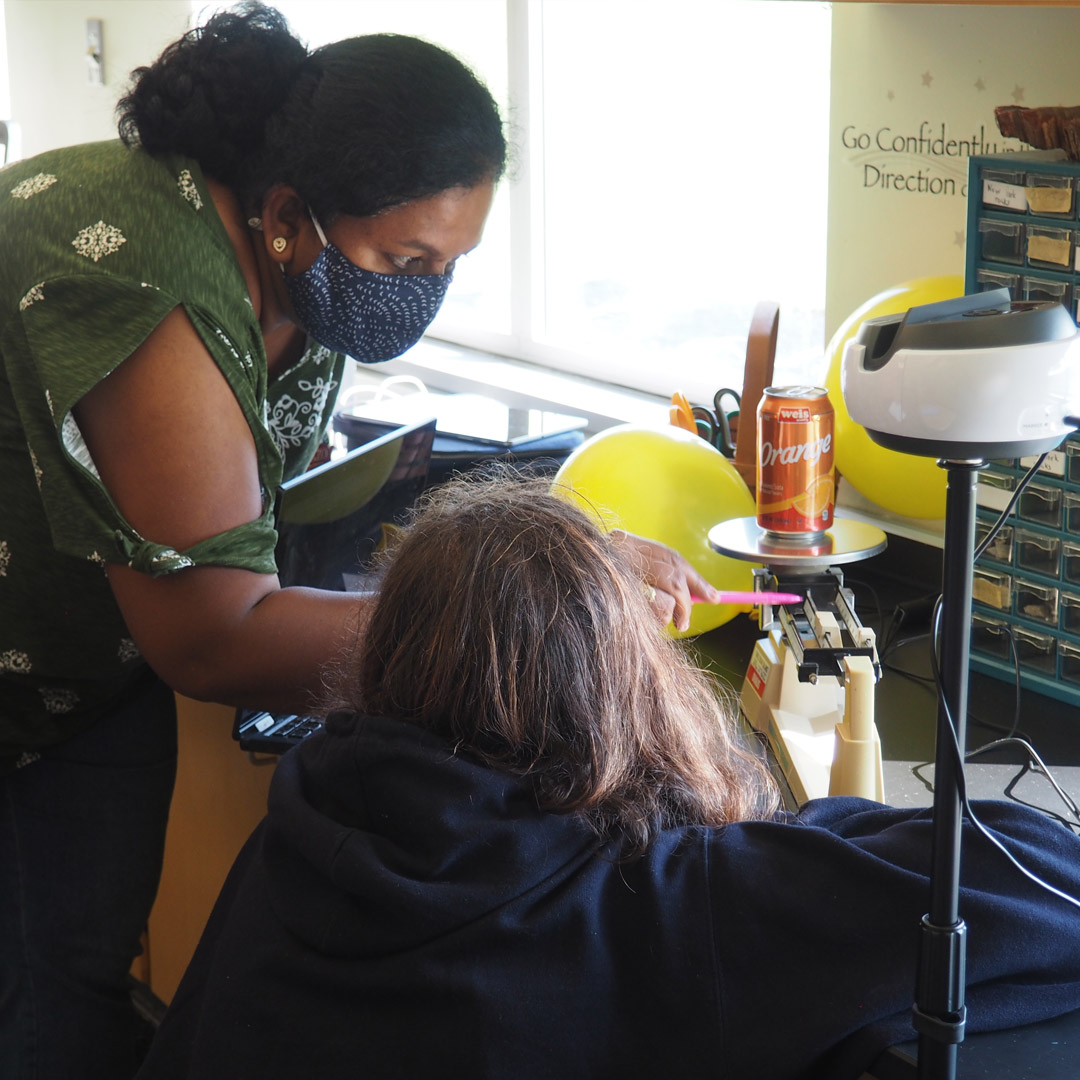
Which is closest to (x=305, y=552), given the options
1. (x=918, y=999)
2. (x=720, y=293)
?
(x=918, y=999)

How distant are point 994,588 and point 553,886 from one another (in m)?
0.73

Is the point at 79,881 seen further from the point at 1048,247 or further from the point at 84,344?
the point at 1048,247

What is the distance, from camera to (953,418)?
0.57 metres

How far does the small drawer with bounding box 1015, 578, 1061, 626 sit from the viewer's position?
4.17 feet

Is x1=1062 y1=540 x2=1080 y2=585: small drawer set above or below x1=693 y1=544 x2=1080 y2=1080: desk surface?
above

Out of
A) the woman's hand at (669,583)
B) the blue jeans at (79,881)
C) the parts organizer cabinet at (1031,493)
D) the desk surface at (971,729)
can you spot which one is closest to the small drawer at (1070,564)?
the parts organizer cabinet at (1031,493)

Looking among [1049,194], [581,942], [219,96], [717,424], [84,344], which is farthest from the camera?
[717,424]

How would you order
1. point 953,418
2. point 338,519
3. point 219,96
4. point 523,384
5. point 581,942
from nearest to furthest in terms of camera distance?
point 953,418, point 581,942, point 219,96, point 338,519, point 523,384

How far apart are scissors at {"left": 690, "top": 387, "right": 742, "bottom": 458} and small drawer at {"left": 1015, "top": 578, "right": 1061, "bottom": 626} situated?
Answer: 0.46m

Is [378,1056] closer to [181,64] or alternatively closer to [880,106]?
[181,64]

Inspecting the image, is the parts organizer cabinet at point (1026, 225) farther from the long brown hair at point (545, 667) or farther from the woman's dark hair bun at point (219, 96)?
the woman's dark hair bun at point (219, 96)

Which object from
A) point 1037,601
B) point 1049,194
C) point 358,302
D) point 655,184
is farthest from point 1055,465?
point 655,184

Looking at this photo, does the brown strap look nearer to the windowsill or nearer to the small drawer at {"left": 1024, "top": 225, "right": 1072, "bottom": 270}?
the small drawer at {"left": 1024, "top": 225, "right": 1072, "bottom": 270}

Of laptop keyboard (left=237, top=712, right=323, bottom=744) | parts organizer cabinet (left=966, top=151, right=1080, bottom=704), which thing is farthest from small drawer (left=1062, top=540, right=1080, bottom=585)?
laptop keyboard (left=237, top=712, right=323, bottom=744)
